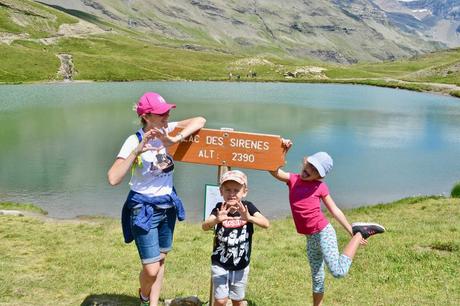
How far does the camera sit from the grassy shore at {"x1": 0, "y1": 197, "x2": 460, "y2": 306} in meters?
11.3

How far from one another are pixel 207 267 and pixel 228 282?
5.52 meters

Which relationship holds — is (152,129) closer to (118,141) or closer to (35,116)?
(118,141)

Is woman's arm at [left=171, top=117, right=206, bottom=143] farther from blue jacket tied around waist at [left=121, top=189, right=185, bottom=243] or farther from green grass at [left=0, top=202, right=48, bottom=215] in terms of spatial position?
green grass at [left=0, top=202, right=48, bottom=215]

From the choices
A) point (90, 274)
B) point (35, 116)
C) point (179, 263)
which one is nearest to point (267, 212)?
point (179, 263)

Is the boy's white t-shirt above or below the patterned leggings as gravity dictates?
above

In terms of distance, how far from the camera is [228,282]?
864 centimetres

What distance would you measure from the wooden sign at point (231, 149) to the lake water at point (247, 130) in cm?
1653

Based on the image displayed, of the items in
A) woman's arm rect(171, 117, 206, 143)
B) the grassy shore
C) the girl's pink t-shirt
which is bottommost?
the grassy shore

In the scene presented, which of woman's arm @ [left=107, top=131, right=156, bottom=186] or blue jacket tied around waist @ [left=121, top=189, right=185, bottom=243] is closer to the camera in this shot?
woman's arm @ [left=107, top=131, right=156, bottom=186]

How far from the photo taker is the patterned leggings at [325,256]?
9156mm

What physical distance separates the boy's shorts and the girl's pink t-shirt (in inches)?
62.6

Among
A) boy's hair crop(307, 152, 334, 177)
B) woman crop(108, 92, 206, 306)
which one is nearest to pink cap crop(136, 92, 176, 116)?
woman crop(108, 92, 206, 306)

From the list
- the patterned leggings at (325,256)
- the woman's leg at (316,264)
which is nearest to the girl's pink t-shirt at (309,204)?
the patterned leggings at (325,256)

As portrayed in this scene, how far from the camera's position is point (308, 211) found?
9.34 m
